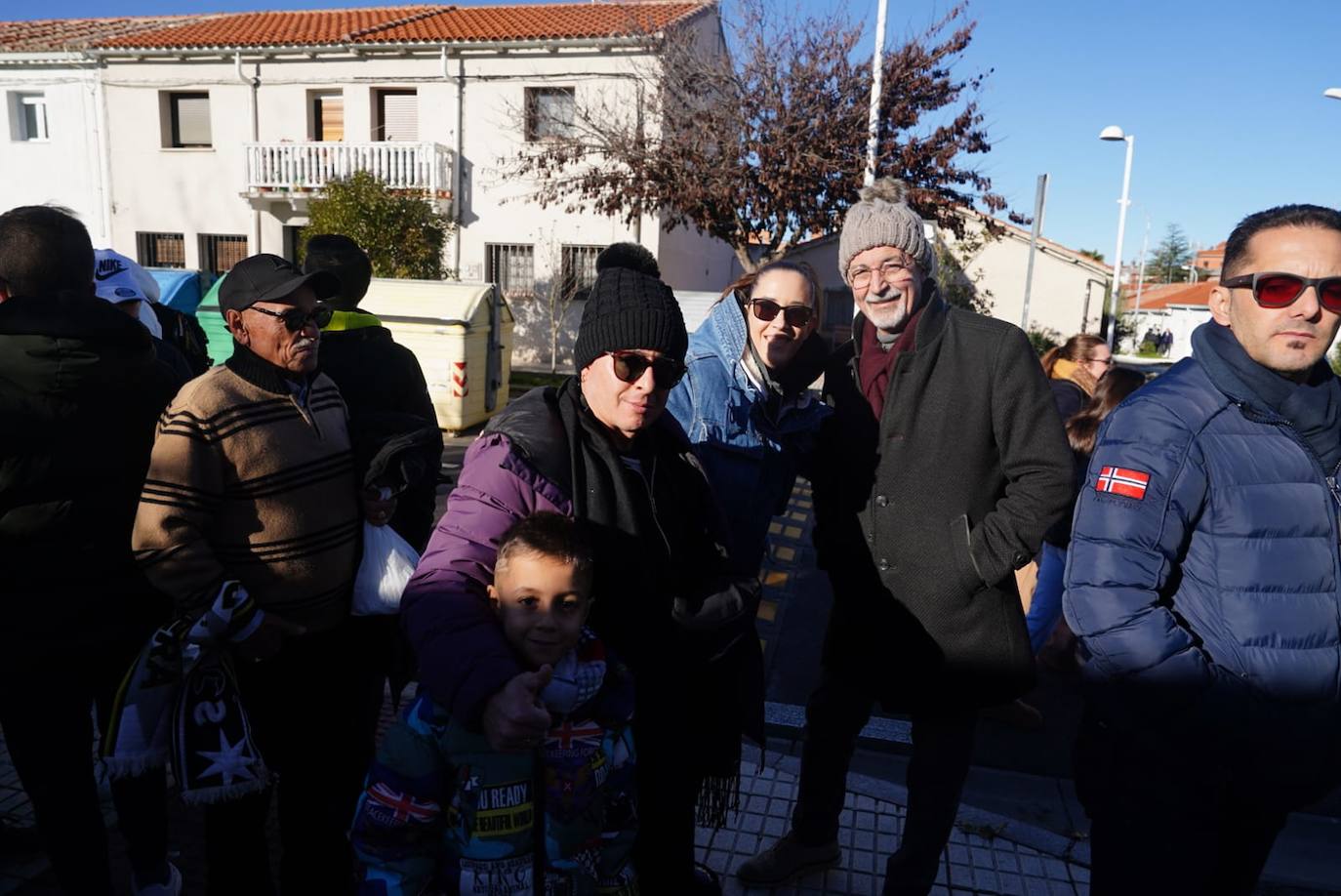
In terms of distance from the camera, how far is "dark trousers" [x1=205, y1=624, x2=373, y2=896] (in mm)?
2248

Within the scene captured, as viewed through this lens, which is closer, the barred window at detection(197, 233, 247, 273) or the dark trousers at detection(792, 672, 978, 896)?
the dark trousers at detection(792, 672, 978, 896)

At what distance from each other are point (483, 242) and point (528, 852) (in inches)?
729

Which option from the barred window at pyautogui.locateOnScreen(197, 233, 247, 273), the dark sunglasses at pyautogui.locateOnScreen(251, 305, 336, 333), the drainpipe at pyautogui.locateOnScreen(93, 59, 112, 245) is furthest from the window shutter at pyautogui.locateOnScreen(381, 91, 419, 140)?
the dark sunglasses at pyautogui.locateOnScreen(251, 305, 336, 333)

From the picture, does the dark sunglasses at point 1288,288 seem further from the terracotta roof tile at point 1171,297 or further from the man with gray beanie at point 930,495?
the terracotta roof tile at point 1171,297

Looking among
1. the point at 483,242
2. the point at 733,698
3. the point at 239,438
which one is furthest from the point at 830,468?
the point at 483,242

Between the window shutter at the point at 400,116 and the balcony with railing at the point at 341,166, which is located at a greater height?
the window shutter at the point at 400,116

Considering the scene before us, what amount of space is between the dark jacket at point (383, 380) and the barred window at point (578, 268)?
49.8 feet

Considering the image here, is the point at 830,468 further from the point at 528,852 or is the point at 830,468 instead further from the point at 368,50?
the point at 368,50

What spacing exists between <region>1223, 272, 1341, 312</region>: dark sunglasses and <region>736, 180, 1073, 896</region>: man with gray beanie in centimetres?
58

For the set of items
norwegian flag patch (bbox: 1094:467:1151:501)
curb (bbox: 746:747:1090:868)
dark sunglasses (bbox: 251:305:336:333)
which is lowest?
curb (bbox: 746:747:1090:868)

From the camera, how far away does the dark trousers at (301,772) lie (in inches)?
88.5

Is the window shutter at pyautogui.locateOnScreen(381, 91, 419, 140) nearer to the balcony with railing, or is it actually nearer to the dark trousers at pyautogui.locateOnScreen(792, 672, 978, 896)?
the balcony with railing

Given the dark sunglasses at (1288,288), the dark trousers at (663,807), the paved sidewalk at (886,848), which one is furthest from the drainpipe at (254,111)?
the dark sunglasses at (1288,288)

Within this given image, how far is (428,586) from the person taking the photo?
169 centimetres
